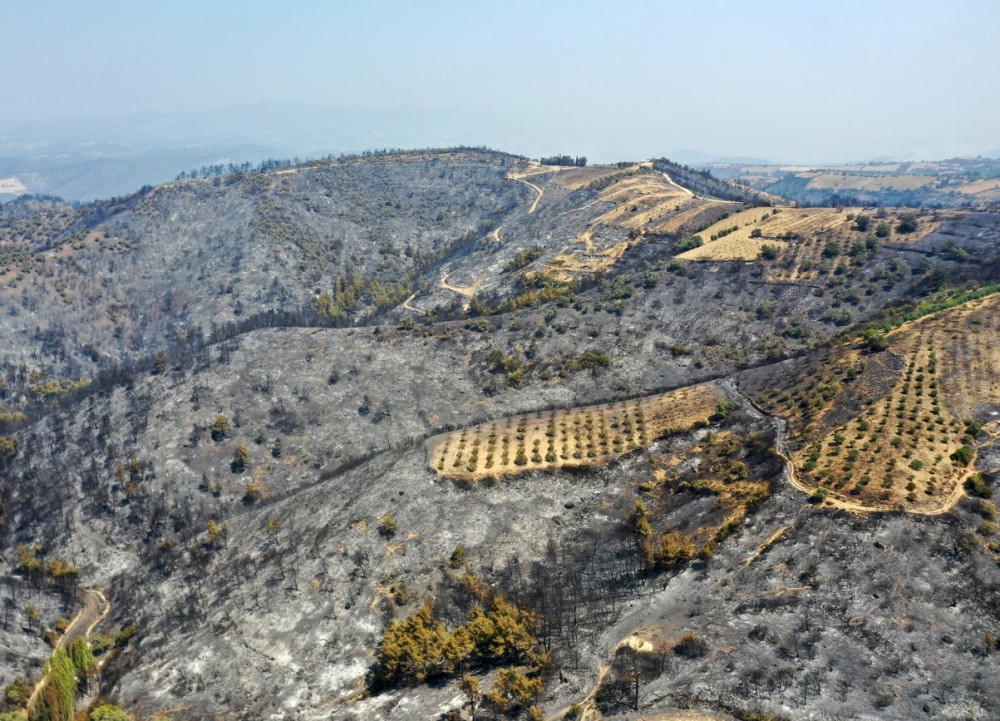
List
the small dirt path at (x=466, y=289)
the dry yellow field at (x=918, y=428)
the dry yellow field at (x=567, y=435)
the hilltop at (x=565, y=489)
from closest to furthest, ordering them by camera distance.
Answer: the hilltop at (x=565, y=489), the dry yellow field at (x=918, y=428), the dry yellow field at (x=567, y=435), the small dirt path at (x=466, y=289)

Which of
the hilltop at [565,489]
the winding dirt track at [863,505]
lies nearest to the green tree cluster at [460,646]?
the hilltop at [565,489]

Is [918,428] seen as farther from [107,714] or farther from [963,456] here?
[107,714]

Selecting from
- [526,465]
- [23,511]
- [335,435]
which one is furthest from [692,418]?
[23,511]

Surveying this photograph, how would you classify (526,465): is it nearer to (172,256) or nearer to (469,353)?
(469,353)

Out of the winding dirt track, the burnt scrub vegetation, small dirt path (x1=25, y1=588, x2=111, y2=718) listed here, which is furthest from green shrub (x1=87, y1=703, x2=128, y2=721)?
the burnt scrub vegetation

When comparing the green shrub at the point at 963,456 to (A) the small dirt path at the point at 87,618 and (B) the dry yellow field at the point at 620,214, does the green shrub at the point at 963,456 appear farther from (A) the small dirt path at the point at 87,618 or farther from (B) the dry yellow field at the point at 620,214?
(B) the dry yellow field at the point at 620,214

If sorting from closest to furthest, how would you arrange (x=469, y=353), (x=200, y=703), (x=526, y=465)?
(x=200, y=703)
(x=526, y=465)
(x=469, y=353)

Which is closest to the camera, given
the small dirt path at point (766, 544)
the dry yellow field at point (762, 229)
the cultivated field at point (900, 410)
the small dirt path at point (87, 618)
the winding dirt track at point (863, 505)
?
the winding dirt track at point (863, 505)

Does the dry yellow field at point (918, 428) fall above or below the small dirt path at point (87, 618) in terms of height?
above
